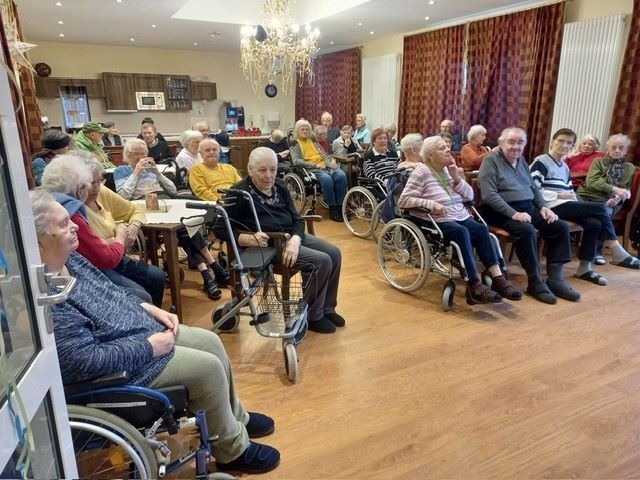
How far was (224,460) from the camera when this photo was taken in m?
1.51

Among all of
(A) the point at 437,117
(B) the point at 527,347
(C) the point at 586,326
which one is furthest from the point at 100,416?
(A) the point at 437,117

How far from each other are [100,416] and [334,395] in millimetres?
1088

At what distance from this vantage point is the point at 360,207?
4.55m

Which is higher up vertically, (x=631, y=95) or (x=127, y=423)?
(x=631, y=95)

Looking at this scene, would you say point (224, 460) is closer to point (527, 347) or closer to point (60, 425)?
point (60, 425)

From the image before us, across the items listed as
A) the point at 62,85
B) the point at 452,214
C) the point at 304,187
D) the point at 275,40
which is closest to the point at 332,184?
the point at 304,187

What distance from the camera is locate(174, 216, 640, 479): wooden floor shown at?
1627mm

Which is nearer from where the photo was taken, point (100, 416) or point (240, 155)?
point (100, 416)

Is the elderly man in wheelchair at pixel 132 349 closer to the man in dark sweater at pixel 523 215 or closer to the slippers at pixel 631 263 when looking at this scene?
the man in dark sweater at pixel 523 215

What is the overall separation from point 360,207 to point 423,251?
178 cm

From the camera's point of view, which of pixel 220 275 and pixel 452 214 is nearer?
pixel 452 214

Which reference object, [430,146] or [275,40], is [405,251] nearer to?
[430,146]

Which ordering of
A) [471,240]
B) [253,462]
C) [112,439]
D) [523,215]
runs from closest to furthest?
[112,439]
[253,462]
[471,240]
[523,215]

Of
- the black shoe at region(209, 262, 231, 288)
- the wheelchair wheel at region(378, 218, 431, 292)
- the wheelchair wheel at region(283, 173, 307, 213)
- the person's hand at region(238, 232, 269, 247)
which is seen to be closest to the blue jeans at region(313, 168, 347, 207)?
the wheelchair wheel at region(283, 173, 307, 213)
